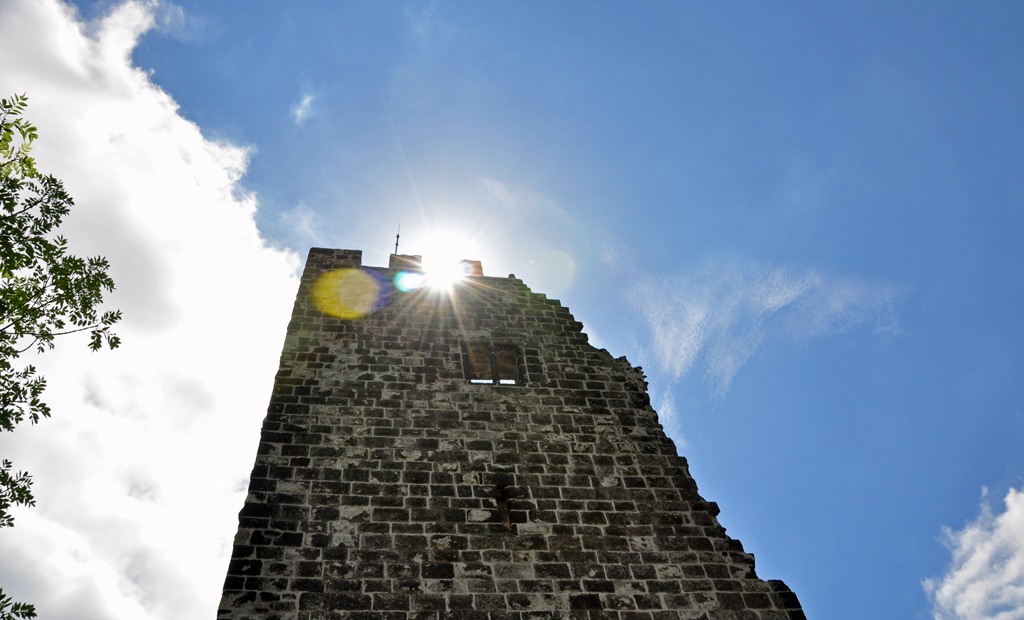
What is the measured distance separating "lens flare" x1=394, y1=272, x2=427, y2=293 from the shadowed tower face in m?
0.39

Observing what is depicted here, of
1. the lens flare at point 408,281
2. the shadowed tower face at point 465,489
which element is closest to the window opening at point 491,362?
the shadowed tower face at point 465,489

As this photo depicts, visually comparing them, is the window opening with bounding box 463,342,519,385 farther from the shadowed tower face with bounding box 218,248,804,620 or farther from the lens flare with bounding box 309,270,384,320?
the lens flare with bounding box 309,270,384,320

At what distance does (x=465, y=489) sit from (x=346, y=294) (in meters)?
4.03

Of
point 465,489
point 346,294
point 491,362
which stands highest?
point 346,294

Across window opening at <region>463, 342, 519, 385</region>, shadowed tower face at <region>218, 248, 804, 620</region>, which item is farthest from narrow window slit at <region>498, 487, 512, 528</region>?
window opening at <region>463, 342, 519, 385</region>

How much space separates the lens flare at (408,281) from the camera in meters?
9.16

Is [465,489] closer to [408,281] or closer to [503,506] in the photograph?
[503,506]

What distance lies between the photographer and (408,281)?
9.31m

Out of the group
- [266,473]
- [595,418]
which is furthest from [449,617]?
[595,418]

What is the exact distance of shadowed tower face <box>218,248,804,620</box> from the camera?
18.4ft

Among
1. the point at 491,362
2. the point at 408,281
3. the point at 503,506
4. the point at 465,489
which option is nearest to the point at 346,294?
the point at 408,281

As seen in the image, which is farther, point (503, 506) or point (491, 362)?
point (491, 362)

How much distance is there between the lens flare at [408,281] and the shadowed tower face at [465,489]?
394 mm

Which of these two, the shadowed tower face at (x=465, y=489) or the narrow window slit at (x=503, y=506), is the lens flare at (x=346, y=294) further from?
the narrow window slit at (x=503, y=506)
